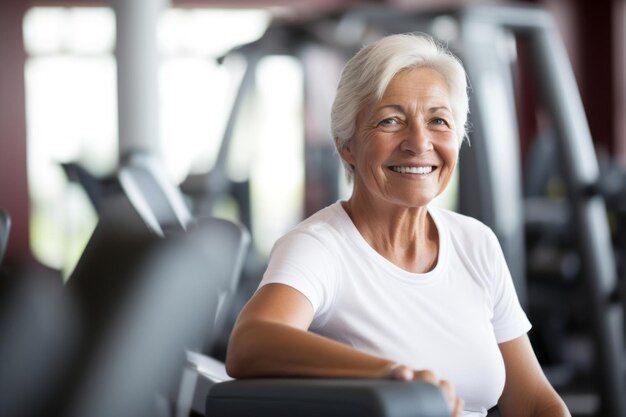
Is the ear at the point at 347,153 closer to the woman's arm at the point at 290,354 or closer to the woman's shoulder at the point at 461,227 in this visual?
the woman's shoulder at the point at 461,227

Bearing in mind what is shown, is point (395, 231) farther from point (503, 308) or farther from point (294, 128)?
point (294, 128)

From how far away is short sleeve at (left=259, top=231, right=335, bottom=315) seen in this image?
123 cm

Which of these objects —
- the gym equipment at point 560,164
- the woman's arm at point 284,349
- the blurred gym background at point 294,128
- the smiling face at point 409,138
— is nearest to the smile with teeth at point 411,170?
the smiling face at point 409,138

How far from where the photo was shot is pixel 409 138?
1312 mm

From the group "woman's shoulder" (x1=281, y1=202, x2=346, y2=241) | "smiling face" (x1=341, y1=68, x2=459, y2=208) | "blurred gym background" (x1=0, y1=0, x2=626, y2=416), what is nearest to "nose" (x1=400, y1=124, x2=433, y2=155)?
"smiling face" (x1=341, y1=68, x2=459, y2=208)

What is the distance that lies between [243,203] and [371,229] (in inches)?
158

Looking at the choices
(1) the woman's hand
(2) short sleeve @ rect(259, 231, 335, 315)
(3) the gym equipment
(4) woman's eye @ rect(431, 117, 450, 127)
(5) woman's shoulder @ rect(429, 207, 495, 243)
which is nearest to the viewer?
(1) the woman's hand

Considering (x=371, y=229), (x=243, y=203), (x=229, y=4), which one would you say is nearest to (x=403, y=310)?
(x=371, y=229)

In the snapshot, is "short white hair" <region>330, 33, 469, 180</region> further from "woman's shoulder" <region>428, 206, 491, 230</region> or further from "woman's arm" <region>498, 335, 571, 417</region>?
"woman's arm" <region>498, 335, 571, 417</region>

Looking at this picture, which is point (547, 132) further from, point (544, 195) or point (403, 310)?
point (403, 310)

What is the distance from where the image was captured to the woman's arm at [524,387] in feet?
4.54

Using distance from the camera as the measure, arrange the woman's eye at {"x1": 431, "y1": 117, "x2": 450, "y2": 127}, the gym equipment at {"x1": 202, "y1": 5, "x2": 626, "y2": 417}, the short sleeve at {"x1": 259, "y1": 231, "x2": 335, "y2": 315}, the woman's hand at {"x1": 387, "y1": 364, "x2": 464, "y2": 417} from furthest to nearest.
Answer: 1. the gym equipment at {"x1": 202, "y1": 5, "x2": 626, "y2": 417}
2. the woman's eye at {"x1": 431, "y1": 117, "x2": 450, "y2": 127}
3. the short sleeve at {"x1": 259, "y1": 231, "x2": 335, "y2": 315}
4. the woman's hand at {"x1": 387, "y1": 364, "x2": 464, "y2": 417}

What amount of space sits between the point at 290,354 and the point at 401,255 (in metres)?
0.31

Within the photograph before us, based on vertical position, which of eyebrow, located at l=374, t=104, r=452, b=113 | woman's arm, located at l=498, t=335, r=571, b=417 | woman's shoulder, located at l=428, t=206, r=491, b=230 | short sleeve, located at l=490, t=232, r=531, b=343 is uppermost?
eyebrow, located at l=374, t=104, r=452, b=113
